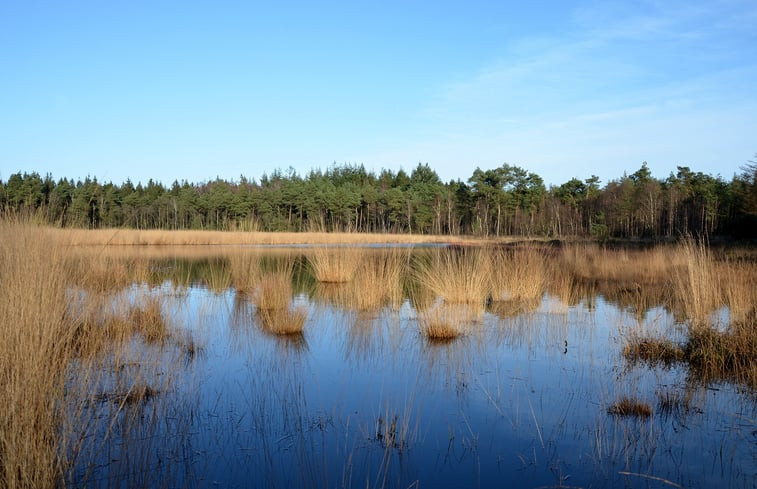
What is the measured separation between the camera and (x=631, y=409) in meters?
3.85

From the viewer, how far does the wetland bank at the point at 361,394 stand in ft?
9.48

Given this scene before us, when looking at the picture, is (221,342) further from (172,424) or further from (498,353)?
(498,353)

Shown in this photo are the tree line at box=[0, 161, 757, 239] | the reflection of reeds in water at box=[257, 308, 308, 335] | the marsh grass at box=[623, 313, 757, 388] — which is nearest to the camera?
the marsh grass at box=[623, 313, 757, 388]

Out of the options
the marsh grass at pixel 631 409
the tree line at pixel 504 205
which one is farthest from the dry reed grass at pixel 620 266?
the tree line at pixel 504 205

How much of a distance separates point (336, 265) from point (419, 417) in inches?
310

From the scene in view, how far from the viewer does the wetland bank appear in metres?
2.89

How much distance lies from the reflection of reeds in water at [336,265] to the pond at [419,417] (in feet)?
15.7

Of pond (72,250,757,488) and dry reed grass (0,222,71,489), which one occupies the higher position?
dry reed grass (0,222,71,489)

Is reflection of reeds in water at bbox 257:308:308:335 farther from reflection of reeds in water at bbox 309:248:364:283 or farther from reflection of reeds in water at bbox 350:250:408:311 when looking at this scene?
reflection of reeds in water at bbox 309:248:364:283

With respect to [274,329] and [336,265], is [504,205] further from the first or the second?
[274,329]

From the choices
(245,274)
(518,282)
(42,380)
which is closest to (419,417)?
(42,380)

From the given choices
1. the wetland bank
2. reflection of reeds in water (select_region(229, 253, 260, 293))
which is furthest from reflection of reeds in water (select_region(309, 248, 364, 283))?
the wetland bank

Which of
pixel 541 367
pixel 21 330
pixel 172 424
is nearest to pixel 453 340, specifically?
pixel 541 367

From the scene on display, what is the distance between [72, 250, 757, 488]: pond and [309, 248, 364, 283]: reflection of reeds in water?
189 inches
